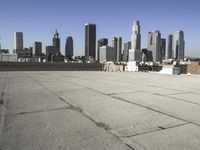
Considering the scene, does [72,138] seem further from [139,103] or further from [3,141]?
[139,103]

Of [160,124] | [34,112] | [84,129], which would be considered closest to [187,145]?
[160,124]

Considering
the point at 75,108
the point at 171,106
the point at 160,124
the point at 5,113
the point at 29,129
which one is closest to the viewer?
the point at 29,129

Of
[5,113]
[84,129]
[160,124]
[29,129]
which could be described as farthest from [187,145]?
[5,113]

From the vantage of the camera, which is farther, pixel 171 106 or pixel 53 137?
pixel 171 106

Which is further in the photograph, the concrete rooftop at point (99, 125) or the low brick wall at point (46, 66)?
the low brick wall at point (46, 66)

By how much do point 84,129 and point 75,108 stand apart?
7.06 feet

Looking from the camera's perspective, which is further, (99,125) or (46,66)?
(46,66)

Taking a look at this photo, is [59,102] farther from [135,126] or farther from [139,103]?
[135,126]

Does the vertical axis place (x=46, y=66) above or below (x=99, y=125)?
below

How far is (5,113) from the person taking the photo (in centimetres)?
652

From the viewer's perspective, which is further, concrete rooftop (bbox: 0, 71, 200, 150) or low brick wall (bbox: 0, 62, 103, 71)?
low brick wall (bbox: 0, 62, 103, 71)

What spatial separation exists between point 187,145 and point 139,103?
3908 mm

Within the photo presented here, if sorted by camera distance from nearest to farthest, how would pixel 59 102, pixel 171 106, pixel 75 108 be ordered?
1. pixel 75 108
2. pixel 171 106
3. pixel 59 102

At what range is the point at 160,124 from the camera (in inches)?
219
